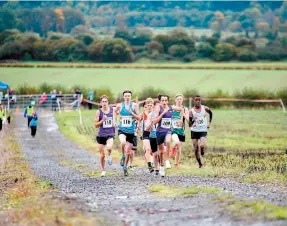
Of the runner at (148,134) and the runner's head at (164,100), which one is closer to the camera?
the runner's head at (164,100)

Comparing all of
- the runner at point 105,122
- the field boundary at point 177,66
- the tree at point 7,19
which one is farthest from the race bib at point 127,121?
the tree at point 7,19

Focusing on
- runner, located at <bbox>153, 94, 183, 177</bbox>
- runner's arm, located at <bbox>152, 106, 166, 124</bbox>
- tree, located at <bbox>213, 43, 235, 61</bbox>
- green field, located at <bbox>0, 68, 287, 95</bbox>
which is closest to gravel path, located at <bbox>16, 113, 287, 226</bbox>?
runner, located at <bbox>153, 94, 183, 177</bbox>

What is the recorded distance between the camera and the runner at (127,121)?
19.0m

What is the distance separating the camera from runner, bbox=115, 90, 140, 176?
1903 centimetres

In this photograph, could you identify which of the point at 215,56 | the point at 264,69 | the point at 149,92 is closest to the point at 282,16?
the point at 215,56

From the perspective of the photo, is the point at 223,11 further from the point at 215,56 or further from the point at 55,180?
the point at 55,180

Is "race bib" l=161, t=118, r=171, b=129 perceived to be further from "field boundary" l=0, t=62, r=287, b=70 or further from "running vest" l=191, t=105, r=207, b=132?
"field boundary" l=0, t=62, r=287, b=70

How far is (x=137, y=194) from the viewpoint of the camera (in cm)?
1516

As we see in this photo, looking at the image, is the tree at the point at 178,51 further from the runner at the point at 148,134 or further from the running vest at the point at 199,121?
the runner at the point at 148,134

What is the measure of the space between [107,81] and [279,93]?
68.2 ft

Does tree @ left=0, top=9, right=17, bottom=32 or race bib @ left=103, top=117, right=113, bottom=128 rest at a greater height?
tree @ left=0, top=9, right=17, bottom=32

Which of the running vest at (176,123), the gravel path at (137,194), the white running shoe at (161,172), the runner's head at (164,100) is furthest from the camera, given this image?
the running vest at (176,123)

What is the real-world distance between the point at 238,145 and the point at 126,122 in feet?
44.1

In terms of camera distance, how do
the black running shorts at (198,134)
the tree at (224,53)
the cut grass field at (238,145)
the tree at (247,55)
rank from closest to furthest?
the cut grass field at (238,145), the black running shorts at (198,134), the tree at (247,55), the tree at (224,53)
